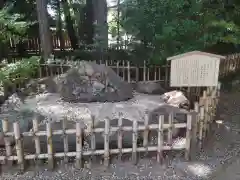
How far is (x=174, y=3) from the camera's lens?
275 inches

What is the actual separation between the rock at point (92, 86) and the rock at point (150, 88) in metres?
0.66

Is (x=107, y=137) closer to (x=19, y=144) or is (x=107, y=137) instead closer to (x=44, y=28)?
(x=19, y=144)

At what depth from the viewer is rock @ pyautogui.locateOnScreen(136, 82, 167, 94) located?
690 centimetres

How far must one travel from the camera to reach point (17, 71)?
624cm

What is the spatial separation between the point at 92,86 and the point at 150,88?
5.61 feet

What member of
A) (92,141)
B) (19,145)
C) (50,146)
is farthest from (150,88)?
(19,145)

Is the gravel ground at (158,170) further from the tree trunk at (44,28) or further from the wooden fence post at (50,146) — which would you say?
the tree trunk at (44,28)

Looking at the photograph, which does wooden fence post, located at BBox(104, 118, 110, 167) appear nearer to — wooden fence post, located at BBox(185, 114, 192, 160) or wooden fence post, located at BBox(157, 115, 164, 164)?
wooden fence post, located at BBox(157, 115, 164, 164)

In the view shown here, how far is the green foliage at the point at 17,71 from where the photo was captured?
19.0 ft

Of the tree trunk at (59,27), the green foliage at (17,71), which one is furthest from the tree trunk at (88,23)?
the green foliage at (17,71)

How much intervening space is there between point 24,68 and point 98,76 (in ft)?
6.28

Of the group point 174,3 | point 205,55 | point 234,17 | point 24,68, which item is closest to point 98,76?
point 24,68

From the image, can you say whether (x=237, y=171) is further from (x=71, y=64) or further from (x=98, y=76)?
(x=71, y=64)

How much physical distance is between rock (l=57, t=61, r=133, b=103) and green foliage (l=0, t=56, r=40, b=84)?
0.99 meters
